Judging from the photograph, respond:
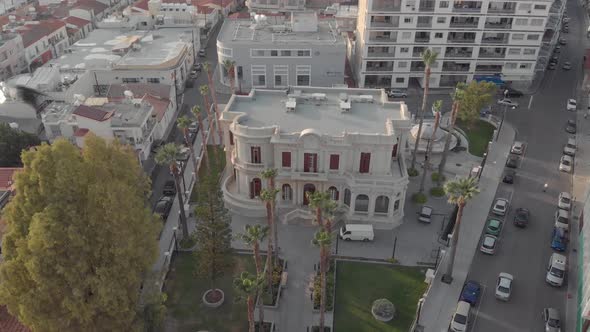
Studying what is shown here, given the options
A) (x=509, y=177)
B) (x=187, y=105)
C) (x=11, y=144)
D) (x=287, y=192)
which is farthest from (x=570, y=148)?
(x=11, y=144)

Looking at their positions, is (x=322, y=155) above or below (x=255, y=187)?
above

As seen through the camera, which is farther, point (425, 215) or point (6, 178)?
point (425, 215)

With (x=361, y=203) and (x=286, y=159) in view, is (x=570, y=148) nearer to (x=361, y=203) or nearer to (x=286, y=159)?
(x=361, y=203)

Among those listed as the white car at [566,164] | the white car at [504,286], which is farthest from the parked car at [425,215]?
the white car at [566,164]

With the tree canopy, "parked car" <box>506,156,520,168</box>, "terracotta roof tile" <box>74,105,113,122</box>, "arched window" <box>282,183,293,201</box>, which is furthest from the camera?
the tree canopy

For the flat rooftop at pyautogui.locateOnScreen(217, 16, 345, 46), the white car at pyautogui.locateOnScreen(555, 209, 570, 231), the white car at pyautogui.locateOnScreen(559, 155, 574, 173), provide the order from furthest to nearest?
the flat rooftop at pyautogui.locateOnScreen(217, 16, 345, 46), the white car at pyautogui.locateOnScreen(559, 155, 574, 173), the white car at pyautogui.locateOnScreen(555, 209, 570, 231)

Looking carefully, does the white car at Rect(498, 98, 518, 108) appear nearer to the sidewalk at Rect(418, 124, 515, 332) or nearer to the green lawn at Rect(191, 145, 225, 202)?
the sidewalk at Rect(418, 124, 515, 332)

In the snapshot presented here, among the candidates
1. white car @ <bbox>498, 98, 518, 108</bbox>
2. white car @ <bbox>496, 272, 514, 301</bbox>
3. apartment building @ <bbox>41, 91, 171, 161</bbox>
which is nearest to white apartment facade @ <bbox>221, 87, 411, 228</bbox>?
white car @ <bbox>496, 272, 514, 301</bbox>
